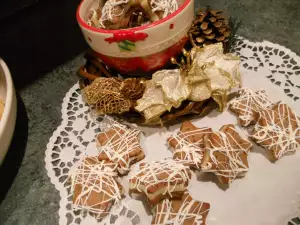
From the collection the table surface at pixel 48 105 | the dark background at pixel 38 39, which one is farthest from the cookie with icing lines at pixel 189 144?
the dark background at pixel 38 39

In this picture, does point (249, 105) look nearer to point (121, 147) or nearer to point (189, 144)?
point (189, 144)

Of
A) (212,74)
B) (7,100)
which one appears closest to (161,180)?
(212,74)

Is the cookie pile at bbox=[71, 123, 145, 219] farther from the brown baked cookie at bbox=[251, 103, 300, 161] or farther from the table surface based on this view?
the brown baked cookie at bbox=[251, 103, 300, 161]

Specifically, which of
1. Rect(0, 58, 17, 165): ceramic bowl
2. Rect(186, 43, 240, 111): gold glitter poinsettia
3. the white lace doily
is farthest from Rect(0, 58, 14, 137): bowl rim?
Rect(186, 43, 240, 111): gold glitter poinsettia

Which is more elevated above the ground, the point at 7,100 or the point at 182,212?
the point at 7,100

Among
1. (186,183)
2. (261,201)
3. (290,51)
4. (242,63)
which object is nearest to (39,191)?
(186,183)

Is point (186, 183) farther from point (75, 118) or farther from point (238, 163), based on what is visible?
point (75, 118)

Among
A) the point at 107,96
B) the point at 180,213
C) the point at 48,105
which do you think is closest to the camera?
the point at 180,213

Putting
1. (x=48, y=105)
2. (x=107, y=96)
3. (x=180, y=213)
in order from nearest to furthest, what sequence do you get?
(x=180, y=213) → (x=107, y=96) → (x=48, y=105)
